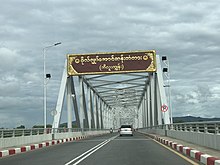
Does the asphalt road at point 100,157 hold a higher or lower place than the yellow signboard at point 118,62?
lower

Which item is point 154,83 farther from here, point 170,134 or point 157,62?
point 170,134

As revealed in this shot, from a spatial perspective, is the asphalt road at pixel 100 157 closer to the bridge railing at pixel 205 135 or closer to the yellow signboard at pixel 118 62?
the bridge railing at pixel 205 135

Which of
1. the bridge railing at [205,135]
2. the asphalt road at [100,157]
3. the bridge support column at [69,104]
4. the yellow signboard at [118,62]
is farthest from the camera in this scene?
the bridge support column at [69,104]

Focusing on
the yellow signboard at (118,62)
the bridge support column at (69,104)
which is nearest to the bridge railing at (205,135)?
the yellow signboard at (118,62)

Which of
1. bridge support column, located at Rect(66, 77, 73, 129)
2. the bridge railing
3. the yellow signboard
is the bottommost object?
the bridge railing

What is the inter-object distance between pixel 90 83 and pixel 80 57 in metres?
21.2

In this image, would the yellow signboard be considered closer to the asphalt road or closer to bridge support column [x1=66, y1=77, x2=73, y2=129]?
bridge support column [x1=66, y1=77, x2=73, y2=129]

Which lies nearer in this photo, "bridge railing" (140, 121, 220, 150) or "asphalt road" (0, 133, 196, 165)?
"asphalt road" (0, 133, 196, 165)

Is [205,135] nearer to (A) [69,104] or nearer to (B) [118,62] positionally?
(B) [118,62]

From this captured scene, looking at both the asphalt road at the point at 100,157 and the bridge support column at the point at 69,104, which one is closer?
the asphalt road at the point at 100,157

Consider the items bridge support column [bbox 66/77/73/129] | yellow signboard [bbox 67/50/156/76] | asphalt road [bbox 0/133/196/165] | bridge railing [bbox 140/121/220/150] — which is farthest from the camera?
bridge support column [bbox 66/77/73/129]

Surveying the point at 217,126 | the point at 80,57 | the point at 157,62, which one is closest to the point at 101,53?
the point at 80,57

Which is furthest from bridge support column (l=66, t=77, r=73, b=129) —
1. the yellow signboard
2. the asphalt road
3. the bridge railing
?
the asphalt road

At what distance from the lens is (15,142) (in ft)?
71.9
